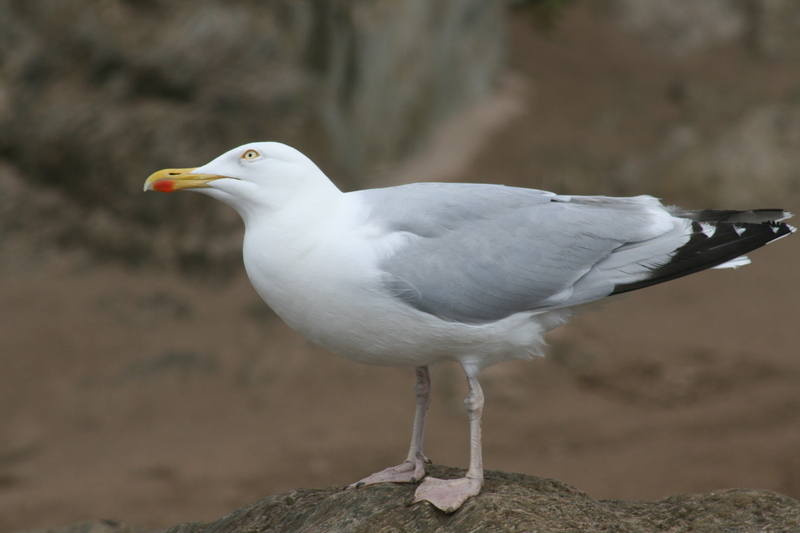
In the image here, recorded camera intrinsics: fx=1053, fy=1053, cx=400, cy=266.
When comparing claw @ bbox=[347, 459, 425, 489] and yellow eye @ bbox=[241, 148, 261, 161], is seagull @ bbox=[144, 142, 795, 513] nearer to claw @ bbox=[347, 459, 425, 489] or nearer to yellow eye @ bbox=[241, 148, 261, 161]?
yellow eye @ bbox=[241, 148, 261, 161]

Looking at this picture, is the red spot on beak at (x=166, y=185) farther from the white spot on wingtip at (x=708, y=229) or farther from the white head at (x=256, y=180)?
the white spot on wingtip at (x=708, y=229)

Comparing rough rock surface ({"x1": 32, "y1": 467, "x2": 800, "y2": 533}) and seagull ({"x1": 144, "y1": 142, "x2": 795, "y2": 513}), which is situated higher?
seagull ({"x1": 144, "y1": 142, "x2": 795, "y2": 513})

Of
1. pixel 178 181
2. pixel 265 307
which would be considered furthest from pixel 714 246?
pixel 265 307

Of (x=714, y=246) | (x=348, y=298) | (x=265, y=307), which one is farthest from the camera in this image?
(x=265, y=307)

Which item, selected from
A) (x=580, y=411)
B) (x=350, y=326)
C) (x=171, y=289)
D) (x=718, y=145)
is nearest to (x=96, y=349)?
(x=171, y=289)

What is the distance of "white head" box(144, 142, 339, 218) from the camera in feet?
11.8

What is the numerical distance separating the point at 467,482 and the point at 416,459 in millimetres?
380

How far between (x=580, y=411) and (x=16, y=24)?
587 cm

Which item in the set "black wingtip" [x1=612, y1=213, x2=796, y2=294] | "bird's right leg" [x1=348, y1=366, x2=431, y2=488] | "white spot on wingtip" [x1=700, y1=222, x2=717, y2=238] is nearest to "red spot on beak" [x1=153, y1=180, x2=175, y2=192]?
"bird's right leg" [x1=348, y1=366, x2=431, y2=488]

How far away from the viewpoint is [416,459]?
12.9 feet

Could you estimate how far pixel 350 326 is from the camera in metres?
3.44

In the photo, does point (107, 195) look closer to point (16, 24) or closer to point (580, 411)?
point (16, 24)

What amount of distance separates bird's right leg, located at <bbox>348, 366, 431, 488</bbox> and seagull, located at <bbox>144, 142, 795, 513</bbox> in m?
0.17

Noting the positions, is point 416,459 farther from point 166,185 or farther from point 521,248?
point 166,185
